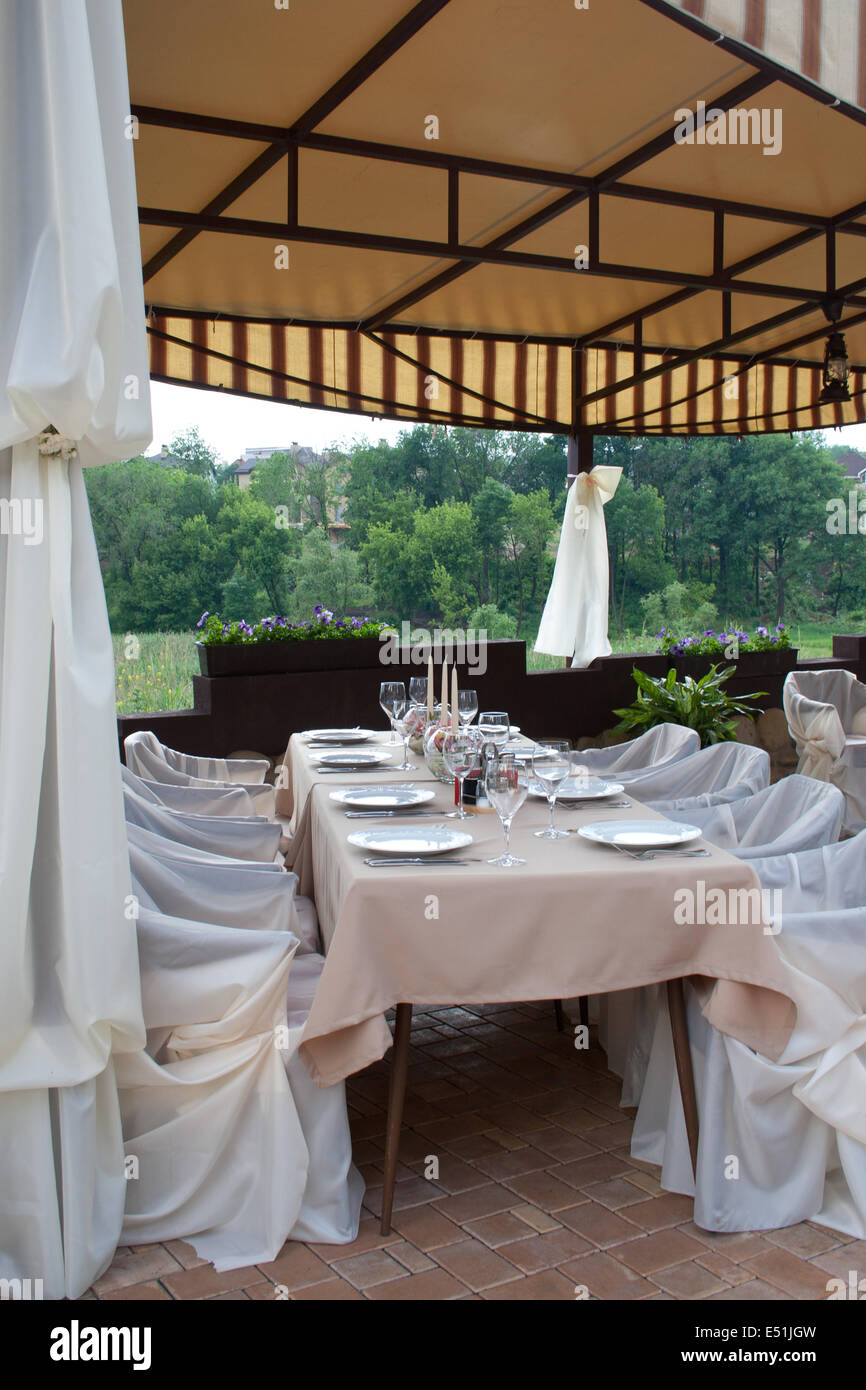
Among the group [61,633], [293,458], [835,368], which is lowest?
[61,633]

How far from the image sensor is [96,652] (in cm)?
238

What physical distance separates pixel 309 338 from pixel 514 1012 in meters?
4.83

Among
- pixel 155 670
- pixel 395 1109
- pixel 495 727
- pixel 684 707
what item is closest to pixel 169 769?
pixel 495 727

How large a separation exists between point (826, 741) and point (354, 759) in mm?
2914

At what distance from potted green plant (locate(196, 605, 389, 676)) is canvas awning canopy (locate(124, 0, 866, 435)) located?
1.57 m

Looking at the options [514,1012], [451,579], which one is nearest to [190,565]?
[451,579]

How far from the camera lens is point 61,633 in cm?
233

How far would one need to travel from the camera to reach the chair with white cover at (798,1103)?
2637 mm

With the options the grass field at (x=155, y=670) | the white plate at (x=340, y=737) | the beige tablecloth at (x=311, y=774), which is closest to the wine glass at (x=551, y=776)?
the beige tablecloth at (x=311, y=774)

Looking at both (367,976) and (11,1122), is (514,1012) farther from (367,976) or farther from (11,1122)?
(11,1122)

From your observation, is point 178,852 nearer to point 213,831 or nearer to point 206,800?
point 213,831

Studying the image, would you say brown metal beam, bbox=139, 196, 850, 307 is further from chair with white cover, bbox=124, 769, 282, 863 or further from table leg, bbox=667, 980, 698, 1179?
table leg, bbox=667, 980, 698, 1179

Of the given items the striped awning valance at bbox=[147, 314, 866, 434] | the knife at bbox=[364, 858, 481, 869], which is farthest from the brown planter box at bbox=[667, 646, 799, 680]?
the knife at bbox=[364, 858, 481, 869]

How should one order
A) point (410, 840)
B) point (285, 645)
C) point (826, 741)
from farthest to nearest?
point (285, 645), point (826, 741), point (410, 840)
